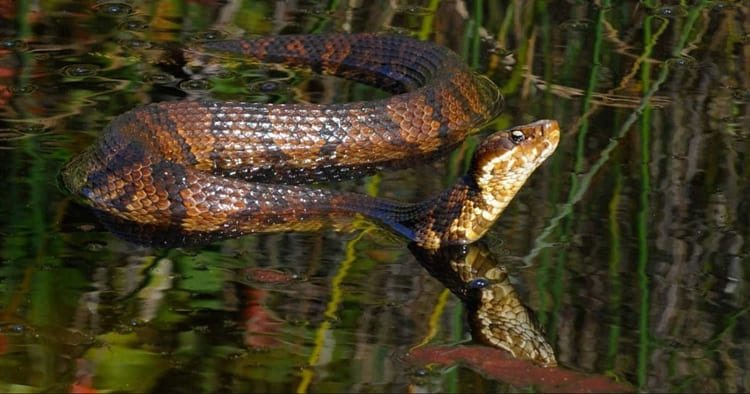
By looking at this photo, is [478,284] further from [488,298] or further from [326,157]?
[326,157]

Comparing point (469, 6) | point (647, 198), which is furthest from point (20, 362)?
point (469, 6)

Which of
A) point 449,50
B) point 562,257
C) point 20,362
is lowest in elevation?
point 20,362

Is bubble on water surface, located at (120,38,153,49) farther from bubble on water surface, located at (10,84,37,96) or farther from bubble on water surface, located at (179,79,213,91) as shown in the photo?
bubble on water surface, located at (10,84,37,96)

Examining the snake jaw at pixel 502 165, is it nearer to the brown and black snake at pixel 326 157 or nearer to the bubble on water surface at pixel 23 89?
the brown and black snake at pixel 326 157

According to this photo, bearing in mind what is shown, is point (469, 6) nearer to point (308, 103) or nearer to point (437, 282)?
point (308, 103)

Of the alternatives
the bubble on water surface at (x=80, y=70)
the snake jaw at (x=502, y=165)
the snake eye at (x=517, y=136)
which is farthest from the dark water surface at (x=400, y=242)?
the snake eye at (x=517, y=136)

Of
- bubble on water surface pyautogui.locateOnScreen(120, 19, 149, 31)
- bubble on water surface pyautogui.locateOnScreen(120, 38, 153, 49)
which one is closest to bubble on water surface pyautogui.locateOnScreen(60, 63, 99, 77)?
bubble on water surface pyautogui.locateOnScreen(120, 38, 153, 49)

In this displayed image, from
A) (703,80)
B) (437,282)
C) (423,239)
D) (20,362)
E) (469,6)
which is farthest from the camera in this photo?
(469,6)
